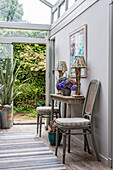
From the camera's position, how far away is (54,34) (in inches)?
245

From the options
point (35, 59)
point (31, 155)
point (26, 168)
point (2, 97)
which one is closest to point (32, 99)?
point (35, 59)

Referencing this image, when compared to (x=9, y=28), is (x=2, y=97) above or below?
below

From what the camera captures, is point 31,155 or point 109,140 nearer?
point 109,140

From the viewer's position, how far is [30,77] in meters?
8.67

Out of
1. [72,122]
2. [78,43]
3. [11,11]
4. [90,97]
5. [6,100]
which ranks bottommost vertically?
[72,122]

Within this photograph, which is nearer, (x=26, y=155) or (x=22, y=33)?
(x=26, y=155)

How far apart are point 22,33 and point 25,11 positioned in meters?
0.57

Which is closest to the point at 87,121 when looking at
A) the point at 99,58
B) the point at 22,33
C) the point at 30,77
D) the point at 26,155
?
the point at 99,58

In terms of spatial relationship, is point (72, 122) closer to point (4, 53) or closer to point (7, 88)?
point (7, 88)

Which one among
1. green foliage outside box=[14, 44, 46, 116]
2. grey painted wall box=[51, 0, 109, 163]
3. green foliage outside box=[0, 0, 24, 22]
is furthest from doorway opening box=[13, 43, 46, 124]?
grey painted wall box=[51, 0, 109, 163]

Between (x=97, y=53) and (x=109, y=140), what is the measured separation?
4.03 ft

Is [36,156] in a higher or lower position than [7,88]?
lower

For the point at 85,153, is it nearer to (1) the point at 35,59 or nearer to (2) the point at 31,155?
(2) the point at 31,155

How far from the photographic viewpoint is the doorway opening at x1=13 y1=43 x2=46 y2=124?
28.2 ft
